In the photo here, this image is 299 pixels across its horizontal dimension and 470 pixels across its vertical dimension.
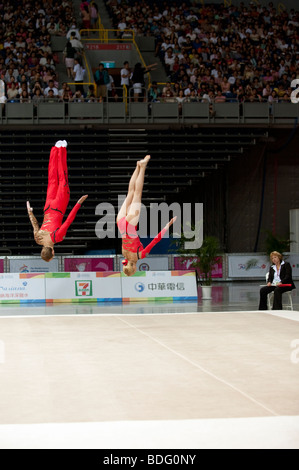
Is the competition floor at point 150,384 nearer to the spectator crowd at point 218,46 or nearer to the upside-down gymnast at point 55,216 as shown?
the upside-down gymnast at point 55,216

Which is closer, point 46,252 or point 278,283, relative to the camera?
point 46,252

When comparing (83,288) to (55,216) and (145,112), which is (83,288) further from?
(145,112)

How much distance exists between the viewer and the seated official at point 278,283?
12953mm

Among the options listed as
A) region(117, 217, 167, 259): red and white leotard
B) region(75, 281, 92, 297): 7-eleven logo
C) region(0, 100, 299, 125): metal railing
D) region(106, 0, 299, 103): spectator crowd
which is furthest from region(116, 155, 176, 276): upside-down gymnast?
region(106, 0, 299, 103): spectator crowd

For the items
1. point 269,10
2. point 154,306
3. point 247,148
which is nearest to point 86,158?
point 247,148

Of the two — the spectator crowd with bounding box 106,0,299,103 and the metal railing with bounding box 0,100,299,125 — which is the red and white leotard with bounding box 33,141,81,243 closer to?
the metal railing with bounding box 0,100,299,125

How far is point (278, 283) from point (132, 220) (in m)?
3.55

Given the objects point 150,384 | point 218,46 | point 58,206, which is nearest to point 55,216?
point 58,206

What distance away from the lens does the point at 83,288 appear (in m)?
16.0

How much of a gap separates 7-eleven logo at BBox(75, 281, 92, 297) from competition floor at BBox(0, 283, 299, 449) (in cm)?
529

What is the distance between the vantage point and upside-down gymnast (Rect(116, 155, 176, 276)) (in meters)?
11.5

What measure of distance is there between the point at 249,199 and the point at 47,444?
2148cm

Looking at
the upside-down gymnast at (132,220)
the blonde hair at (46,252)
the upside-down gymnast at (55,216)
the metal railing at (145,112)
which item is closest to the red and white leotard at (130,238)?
the upside-down gymnast at (132,220)

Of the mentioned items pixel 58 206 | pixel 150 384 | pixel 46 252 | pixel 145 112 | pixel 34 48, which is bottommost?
pixel 150 384
